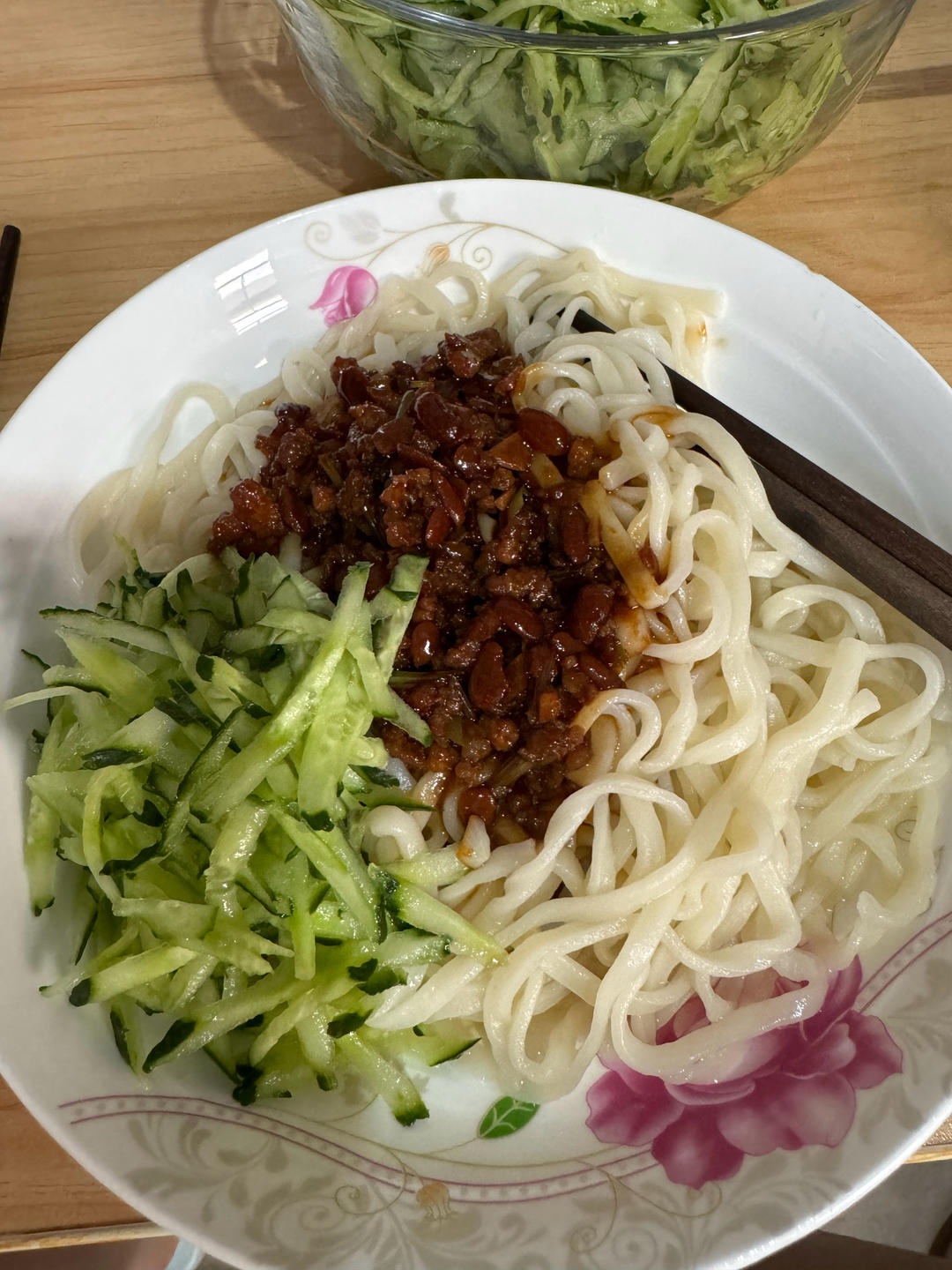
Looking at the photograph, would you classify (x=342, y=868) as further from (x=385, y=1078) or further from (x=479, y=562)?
(x=479, y=562)

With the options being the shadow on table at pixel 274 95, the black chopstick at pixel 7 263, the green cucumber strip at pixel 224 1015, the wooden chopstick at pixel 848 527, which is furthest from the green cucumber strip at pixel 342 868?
the shadow on table at pixel 274 95

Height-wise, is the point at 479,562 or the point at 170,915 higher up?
the point at 479,562

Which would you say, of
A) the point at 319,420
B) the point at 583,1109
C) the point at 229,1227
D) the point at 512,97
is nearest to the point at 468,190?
the point at 512,97

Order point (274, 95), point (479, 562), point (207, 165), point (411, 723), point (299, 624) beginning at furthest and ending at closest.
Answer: point (274, 95)
point (207, 165)
point (479, 562)
point (411, 723)
point (299, 624)

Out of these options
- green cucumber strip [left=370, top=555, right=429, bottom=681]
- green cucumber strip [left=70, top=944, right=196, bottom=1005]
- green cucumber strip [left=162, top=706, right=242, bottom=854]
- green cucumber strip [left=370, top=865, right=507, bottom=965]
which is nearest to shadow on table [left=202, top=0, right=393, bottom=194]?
green cucumber strip [left=370, top=555, right=429, bottom=681]

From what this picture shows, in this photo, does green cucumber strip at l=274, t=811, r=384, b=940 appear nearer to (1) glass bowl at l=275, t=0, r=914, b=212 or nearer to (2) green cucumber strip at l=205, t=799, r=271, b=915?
(2) green cucumber strip at l=205, t=799, r=271, b=915

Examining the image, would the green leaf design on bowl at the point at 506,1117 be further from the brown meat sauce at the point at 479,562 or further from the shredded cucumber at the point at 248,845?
the brown meat sauce at the point at 479,562

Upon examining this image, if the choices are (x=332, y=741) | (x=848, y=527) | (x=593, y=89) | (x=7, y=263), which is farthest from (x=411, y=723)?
(x=7, y=263)

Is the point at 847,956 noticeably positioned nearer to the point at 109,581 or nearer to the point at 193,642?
the point at 193,642
